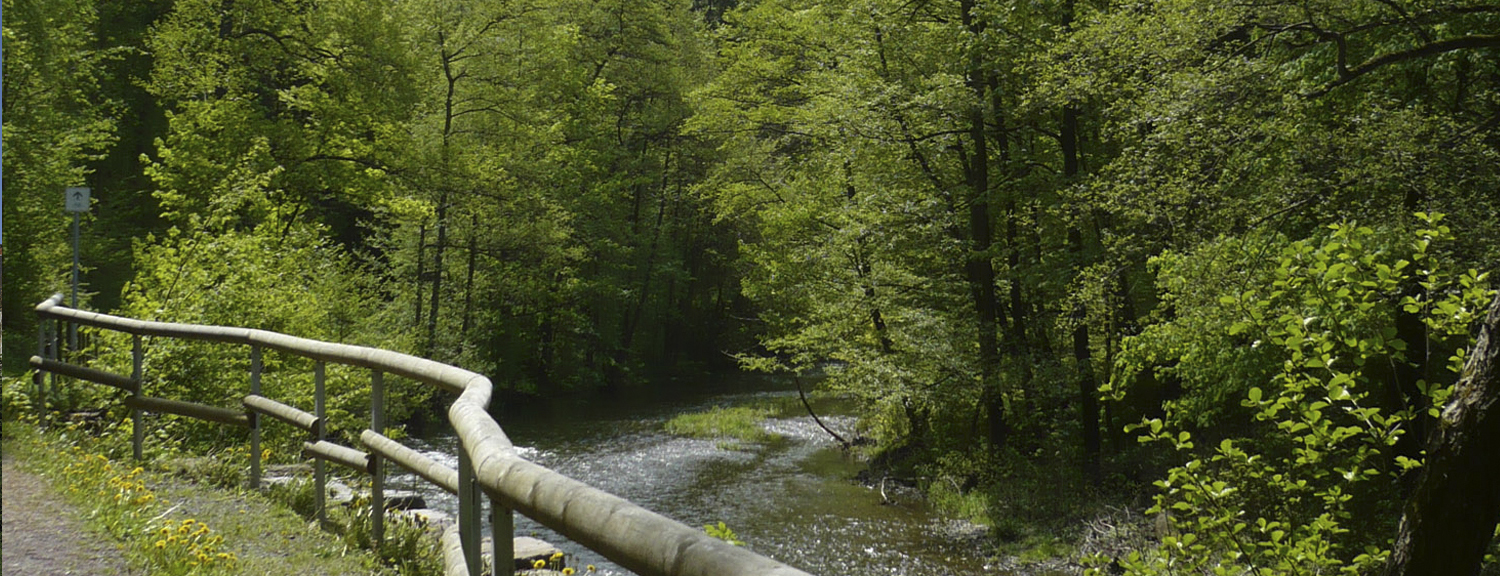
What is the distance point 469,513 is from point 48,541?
10.1 ft

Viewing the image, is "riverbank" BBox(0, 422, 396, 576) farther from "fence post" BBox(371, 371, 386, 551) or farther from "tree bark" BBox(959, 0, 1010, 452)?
"tree bark" BBox(959, 0, 1010, 452)

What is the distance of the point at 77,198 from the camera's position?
1145cm

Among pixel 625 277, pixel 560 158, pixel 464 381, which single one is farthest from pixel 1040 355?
pixel 625 277

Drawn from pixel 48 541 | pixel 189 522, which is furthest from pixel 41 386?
pixel 189 522

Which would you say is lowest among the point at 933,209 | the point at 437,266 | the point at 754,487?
the point at 754,487

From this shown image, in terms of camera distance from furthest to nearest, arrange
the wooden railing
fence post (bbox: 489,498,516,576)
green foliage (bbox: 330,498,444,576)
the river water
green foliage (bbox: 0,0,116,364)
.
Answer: green foliage (bbox: 0,0,116,364), the river water, green foliage (bbox: 330,498,444,576), fence post (bbox: 489,498,516,576), the wooden railing

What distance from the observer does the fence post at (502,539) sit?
2.18 meters

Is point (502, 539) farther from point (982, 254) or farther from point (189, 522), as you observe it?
point (982, 254)

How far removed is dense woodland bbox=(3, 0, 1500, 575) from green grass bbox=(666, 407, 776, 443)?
1552 mm

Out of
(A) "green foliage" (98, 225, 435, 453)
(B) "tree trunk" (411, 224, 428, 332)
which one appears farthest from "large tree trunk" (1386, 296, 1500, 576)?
(B) "tree trunk" (411, 224, 428, 332)

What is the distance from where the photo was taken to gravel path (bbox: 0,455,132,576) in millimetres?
4367

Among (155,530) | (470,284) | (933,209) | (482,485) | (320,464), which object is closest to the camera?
(482,485)

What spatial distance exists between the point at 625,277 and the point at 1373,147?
94.9 ft

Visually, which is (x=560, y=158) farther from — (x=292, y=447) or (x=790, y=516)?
(x=292, y=447)
